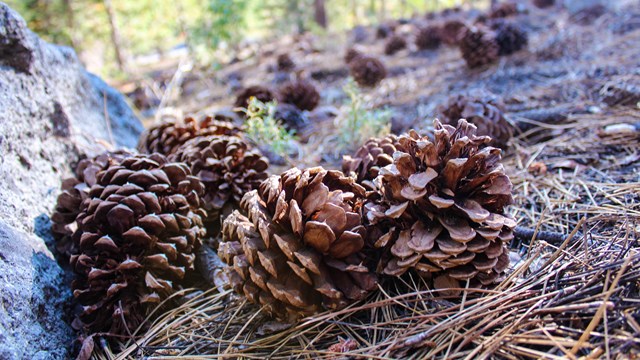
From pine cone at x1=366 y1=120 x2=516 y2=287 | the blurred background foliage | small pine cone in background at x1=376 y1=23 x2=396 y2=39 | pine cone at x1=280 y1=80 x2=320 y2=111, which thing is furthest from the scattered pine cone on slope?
small pine cone in background at x1=376 y1=23 x2=396 y2=39

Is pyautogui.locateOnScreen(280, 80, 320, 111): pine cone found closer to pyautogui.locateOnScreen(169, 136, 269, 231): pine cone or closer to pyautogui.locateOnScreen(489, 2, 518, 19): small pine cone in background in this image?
pyautogui.locateOnScreen(169, 136, 269, 231): pine cone

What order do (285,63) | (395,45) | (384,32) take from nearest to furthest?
(285,63) < (395,45) < (384,32)

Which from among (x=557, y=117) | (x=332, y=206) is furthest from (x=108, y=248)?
(x=557, y=117)

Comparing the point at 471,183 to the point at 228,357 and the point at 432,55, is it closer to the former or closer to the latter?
the point at 228,357

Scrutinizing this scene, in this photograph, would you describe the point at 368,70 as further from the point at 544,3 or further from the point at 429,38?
the point at 544,3

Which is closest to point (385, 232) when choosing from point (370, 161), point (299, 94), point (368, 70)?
point (370, 161)

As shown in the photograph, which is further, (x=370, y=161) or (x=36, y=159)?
(x=36, y=159)

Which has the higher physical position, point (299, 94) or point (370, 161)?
point (370, 161)
